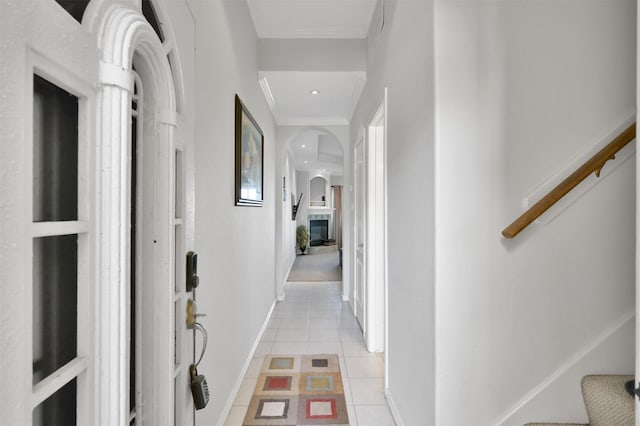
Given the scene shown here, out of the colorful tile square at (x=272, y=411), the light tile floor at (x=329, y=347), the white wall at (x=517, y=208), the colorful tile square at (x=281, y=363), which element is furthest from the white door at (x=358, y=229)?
the white wall at (x=517, y=208)

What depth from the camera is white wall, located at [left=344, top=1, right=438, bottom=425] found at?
4.82 feet

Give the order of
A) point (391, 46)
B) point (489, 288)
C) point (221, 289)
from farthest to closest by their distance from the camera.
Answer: point (391, 46)
point (221, 289)
point (489, 288)

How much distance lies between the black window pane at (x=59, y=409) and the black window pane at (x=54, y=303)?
61 millimetres

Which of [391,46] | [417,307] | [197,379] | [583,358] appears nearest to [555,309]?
[583,358]

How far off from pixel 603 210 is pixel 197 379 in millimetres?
1767

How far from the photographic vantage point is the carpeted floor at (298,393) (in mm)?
2023

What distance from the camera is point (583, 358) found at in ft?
4.25

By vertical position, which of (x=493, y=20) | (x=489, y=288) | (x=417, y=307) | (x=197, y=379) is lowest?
(x=197, y=379)

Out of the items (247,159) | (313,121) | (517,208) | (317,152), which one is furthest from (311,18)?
(317,152)

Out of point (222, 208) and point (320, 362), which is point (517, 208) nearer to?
point (222, 208)

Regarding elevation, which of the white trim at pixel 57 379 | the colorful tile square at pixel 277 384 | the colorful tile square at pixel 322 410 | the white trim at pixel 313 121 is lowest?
the colorful tile square at pixel 322 410

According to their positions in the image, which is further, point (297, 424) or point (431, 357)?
point (297, 424)

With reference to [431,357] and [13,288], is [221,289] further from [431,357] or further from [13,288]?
[13,288]

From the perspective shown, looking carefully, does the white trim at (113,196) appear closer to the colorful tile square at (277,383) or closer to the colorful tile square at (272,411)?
the colorful tile square at (272,411)
